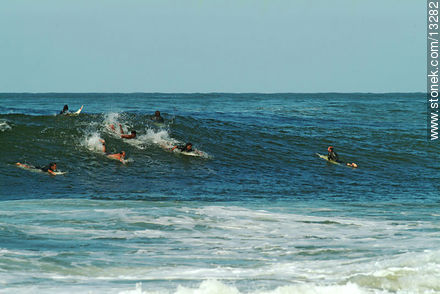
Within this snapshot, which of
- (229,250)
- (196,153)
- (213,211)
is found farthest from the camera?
(196,153)

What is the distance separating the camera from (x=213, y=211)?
46.2 feet

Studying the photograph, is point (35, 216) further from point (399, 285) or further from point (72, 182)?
point (399, 285)

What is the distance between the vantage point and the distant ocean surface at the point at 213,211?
26.5 ft

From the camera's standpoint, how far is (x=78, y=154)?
22.3 metres

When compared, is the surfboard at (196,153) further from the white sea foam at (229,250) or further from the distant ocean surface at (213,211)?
the white sea foam at (229,250)

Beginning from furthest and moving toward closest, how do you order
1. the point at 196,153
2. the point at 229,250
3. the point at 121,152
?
1. the point at 196,153
2. the point at 121,152
3. the point at 229,250

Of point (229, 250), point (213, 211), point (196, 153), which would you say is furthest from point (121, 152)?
point (229, 250)

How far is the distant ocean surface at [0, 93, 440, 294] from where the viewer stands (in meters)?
8.06

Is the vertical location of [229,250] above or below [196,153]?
below

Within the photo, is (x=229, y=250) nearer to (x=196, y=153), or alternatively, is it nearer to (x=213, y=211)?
(x=213, y=211)

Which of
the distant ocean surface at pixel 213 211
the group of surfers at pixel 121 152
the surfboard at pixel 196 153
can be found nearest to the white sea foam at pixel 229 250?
the distant ocean surface at pixel 213 211

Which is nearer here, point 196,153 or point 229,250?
point 229,250

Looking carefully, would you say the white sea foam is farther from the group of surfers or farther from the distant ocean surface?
the group of surfers

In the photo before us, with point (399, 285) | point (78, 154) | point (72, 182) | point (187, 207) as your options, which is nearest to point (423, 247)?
point (399, 285)
